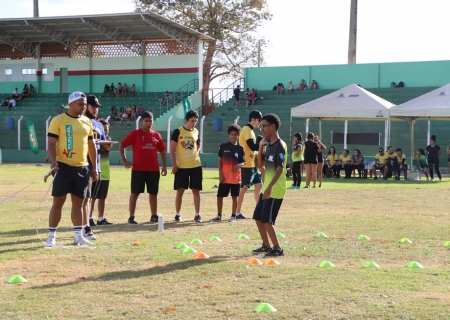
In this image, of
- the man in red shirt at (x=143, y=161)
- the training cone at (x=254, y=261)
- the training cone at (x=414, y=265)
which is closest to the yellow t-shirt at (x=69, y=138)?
the training cone at (x=254, y=261)

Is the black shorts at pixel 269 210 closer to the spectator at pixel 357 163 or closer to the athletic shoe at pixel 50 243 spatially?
the athletic shoe at pixel 50 243

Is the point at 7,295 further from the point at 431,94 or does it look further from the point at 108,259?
the point at 431,94

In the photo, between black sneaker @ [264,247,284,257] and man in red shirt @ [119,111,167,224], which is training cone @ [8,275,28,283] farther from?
man in red shirt @ [119,111,167,224]

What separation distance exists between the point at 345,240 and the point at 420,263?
194cm

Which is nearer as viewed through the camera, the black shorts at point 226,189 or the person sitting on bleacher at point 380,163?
the black shorts at point 226,189

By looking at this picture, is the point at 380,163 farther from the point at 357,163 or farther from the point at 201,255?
the point at 201,255

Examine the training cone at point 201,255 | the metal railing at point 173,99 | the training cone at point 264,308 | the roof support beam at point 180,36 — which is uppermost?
the roof support beam at point 180,36

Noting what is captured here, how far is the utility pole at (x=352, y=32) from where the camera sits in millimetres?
43581

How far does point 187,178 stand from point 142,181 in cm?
79

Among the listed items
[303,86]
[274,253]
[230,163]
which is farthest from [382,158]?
[274,253]

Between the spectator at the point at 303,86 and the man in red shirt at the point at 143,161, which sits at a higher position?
the spectator at the point at 303,86

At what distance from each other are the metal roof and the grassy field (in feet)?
105

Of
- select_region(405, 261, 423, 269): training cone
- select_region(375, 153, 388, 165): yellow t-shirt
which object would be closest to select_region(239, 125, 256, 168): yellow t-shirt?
select_region(405, 261, 423, 269): training cone

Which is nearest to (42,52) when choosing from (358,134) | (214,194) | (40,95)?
(40,95)
